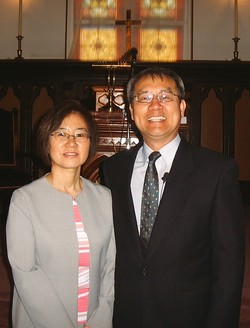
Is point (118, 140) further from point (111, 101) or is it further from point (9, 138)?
point (9, 138)

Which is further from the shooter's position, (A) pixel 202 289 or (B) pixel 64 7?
(B) pixel 64 7

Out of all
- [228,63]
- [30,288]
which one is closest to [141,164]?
[30,288]

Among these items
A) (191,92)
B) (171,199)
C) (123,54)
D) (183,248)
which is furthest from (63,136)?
(191,92)

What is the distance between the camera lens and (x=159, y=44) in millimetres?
7340

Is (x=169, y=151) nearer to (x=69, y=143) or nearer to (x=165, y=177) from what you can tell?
(x=165, y=177)

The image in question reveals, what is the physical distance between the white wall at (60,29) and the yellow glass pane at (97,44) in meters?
0.40

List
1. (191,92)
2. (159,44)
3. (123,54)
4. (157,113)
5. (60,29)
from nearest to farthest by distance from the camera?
1. (157,113)
2. (123,54)
3. (191,92)
4. (159,44)
5. (60,29)

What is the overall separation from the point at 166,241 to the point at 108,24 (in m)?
6.53

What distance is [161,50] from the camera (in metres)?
7.30

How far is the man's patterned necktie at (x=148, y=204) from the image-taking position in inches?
65.5

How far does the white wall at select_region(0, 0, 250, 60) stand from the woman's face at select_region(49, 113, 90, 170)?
594 cm

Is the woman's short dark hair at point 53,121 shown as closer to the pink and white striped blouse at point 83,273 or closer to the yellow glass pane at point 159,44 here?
the pink and white striped blouse at point 83,273

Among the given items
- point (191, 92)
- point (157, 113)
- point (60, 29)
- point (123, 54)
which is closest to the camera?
point (157, 113)

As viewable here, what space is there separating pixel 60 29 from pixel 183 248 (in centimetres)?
665
